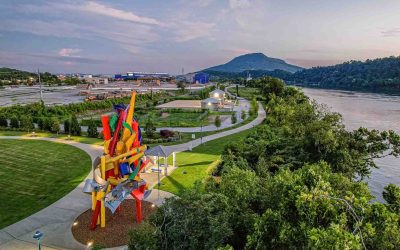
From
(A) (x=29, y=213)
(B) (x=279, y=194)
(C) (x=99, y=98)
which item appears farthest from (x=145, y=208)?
(C) (x=99, y=98)

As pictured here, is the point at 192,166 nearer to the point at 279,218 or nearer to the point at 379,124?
the point at 279,218

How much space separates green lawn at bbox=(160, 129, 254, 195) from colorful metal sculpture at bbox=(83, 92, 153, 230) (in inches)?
186

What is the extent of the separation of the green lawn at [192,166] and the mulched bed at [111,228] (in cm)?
350

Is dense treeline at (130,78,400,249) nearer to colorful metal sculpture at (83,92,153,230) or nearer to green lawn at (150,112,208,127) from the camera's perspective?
colorful metal sculpture at (83,92,153,230)

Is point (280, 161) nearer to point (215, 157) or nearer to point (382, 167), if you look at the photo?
point (215, 157)

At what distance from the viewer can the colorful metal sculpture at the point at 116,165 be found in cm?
1477

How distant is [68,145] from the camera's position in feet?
108

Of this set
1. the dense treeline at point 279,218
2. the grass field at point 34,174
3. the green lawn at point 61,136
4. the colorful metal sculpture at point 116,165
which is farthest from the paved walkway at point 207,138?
the dense treeline at point 279,218

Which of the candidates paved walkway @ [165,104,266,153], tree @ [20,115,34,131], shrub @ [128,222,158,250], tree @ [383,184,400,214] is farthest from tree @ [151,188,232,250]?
tree @ [20,115,34,131]

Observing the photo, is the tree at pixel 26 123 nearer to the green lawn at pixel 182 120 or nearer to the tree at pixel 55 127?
the tree at pixel 55 127

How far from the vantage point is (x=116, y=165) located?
15.3 meters

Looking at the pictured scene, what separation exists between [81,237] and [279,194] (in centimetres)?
996

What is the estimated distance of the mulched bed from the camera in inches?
561

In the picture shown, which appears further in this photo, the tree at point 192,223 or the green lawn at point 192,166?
the green lawn at point 192,166
